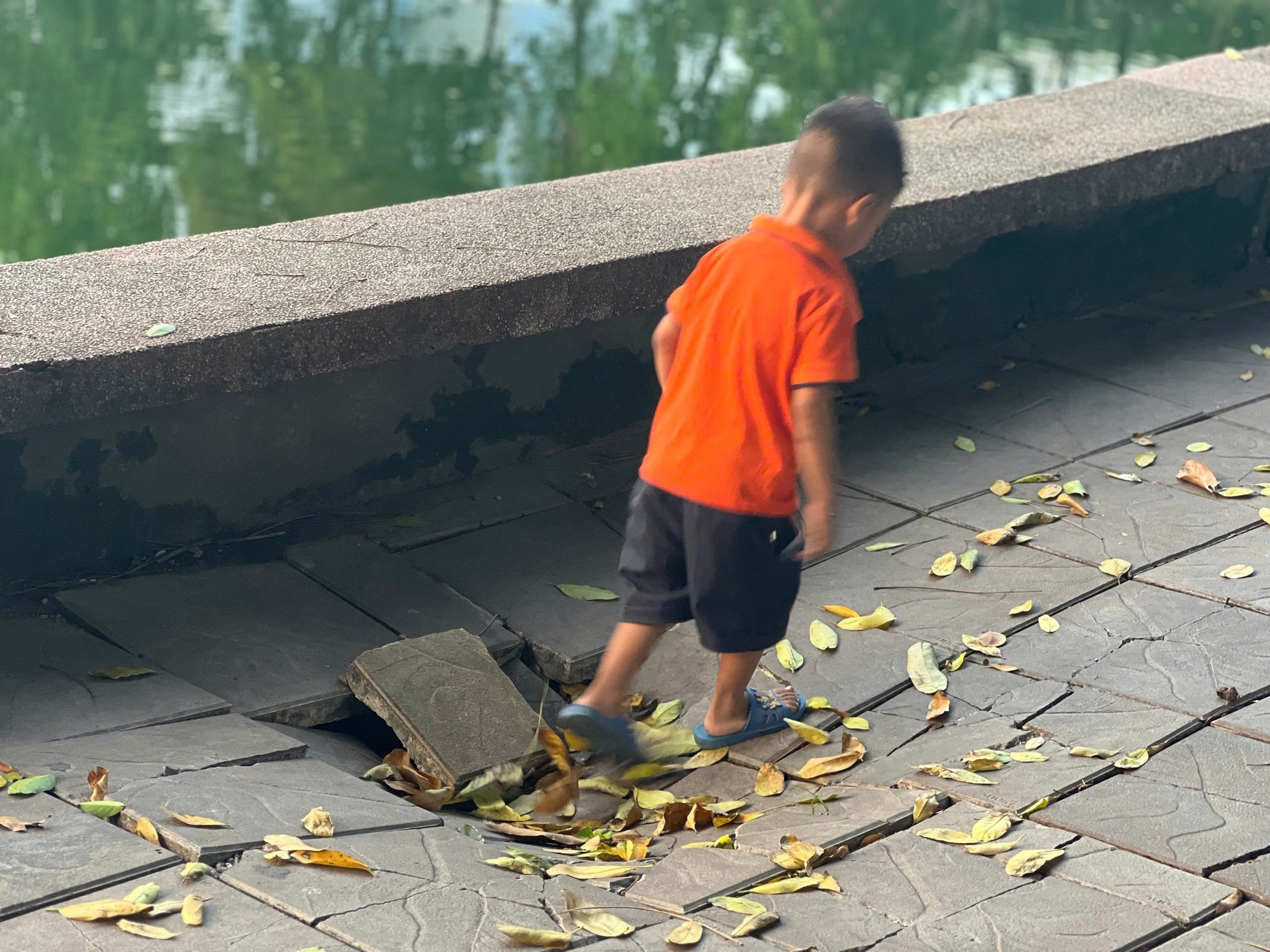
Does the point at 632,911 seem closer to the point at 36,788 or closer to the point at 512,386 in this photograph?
the point at 36,788

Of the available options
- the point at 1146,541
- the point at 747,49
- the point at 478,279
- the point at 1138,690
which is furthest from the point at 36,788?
the point at 747,49

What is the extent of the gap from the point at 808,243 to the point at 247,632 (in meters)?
1.53

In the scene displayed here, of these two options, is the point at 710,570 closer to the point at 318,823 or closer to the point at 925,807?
the point at 925,807

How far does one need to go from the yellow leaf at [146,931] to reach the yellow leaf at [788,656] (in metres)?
1.56

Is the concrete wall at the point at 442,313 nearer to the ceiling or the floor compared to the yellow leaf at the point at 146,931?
nearer to the ceiling

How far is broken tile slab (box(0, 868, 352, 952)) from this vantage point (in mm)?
1996

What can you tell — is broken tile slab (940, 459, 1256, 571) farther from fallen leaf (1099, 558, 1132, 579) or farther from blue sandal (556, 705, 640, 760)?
blue sandal (556, 705, 640, 760)

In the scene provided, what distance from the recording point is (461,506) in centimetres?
384

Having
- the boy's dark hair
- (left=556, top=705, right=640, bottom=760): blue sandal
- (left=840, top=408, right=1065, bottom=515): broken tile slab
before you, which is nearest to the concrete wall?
(left=840, top=408, right=1065, bottom=515): broken tile slab

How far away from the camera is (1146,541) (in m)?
3.65

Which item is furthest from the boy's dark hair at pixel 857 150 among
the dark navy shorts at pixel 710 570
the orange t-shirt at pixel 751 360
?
the dark navy shorts at pixel 710 570

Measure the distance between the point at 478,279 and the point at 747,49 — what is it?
1330cm

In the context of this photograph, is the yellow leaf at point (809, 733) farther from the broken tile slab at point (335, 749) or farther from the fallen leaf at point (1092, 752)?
the broken tile slab at point (335, 749)

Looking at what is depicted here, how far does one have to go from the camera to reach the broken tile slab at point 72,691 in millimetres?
2719
